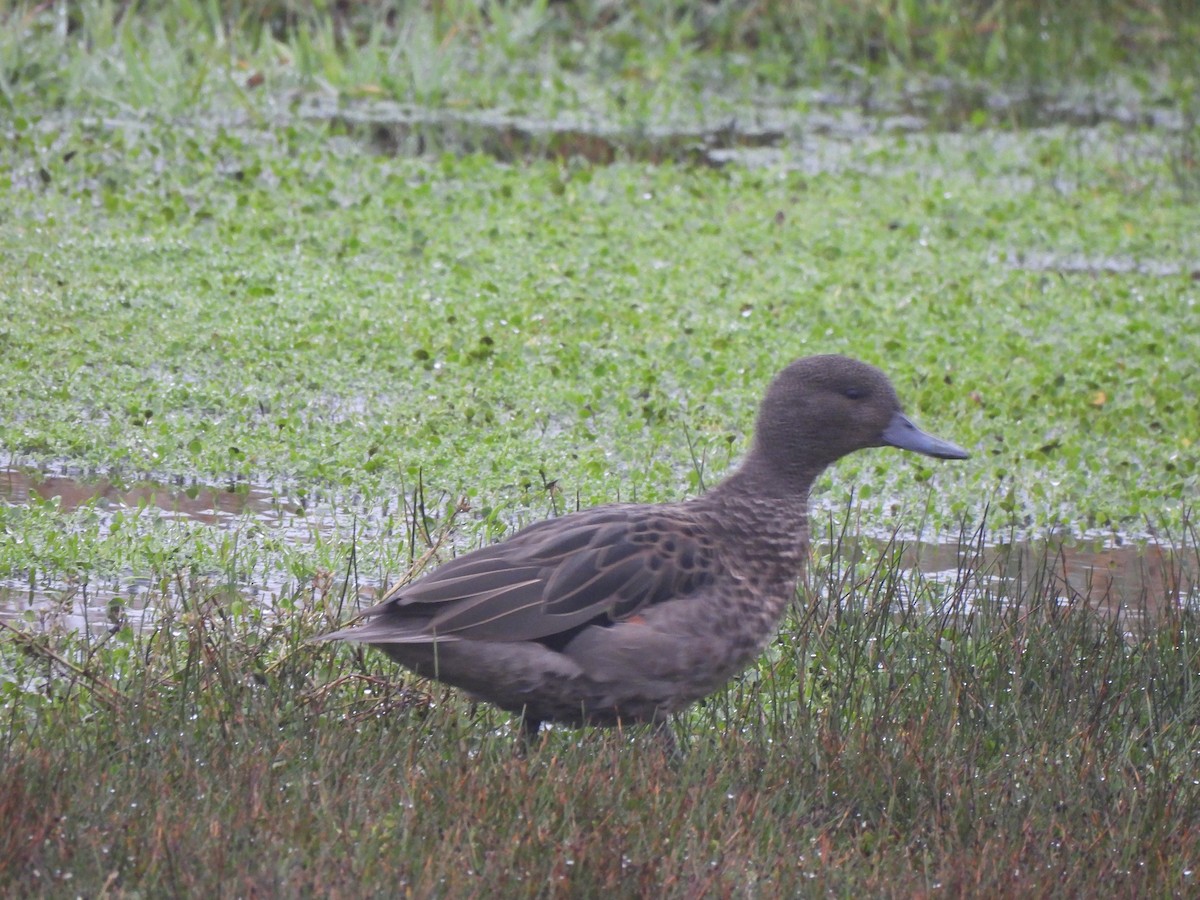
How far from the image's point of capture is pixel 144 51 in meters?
13.1

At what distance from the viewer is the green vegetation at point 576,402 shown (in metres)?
4.17

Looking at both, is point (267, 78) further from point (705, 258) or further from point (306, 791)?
point (306, 791)

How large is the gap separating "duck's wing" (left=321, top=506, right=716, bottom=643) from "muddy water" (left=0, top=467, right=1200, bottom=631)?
36.8 inches

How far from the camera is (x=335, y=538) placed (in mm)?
Result: 6422

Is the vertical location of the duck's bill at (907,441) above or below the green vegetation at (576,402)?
above

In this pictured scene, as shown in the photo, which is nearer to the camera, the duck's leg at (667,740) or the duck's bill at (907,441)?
the duck's leg at (667,740)

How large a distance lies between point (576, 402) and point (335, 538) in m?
1.96

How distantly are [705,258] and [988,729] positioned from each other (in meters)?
5.85

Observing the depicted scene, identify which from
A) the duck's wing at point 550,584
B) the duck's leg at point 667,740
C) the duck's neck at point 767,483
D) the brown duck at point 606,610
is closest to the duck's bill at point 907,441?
the duck's neck at point 767,483

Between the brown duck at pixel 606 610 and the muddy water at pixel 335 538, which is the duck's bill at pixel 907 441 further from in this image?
the muddy water at pixel 335 538

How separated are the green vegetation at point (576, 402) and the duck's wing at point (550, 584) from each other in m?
0.31

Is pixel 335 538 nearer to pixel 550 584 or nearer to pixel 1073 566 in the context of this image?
pixel 550 584

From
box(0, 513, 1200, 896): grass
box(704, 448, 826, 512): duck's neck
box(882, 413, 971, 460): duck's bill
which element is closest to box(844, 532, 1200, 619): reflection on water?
box(0, 513, 1200, 896): grass

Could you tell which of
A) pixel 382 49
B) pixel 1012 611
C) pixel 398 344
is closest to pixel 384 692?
pixel 1012 611
